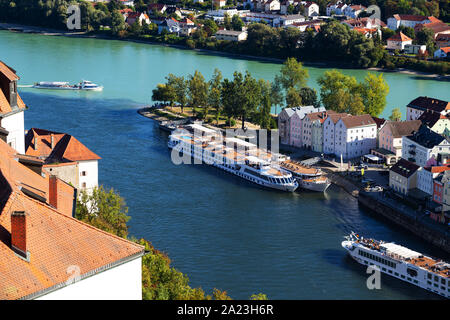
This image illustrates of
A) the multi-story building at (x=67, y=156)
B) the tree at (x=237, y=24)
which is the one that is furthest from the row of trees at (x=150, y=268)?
the tree at (x=237, y=24)

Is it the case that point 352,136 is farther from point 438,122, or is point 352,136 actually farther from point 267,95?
point 267,95

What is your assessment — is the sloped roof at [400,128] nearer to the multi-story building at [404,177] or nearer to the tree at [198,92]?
the multi-story building at [404,177]

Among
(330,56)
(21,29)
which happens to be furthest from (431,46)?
(21,29)

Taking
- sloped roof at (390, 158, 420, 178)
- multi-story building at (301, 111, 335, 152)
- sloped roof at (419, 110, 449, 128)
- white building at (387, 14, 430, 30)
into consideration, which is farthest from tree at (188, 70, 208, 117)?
white building at (387, 14, 430, 30)
